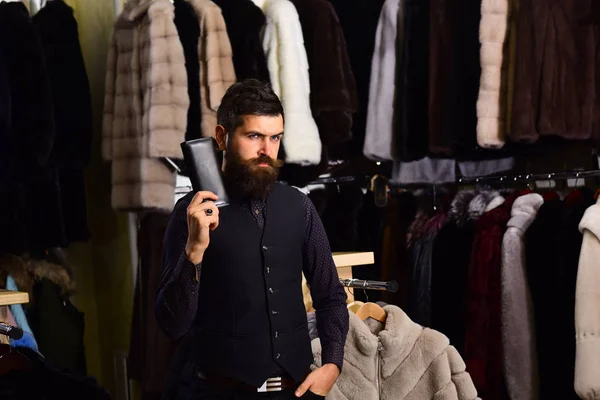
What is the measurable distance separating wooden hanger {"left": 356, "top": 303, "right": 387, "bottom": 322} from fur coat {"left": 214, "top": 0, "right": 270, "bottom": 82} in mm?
1533

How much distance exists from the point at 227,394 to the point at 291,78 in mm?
1995

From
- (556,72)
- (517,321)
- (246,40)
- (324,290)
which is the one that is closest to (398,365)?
(324,290)

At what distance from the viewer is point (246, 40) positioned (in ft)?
11.5

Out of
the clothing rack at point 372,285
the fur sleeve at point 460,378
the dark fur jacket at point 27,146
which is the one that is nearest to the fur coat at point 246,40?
the dark fur jacket at point 27,146

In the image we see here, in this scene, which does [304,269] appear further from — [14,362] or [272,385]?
[14,362]

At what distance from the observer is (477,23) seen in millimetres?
3506

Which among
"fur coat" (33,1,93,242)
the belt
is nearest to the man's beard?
the belt

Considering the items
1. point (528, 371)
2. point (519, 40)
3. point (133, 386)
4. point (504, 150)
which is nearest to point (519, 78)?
point (519, 40)

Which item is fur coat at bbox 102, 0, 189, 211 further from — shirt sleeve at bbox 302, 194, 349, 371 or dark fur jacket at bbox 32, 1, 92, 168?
shirt sleeve at bbox 302, 194, 349, 371

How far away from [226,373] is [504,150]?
7.73ft

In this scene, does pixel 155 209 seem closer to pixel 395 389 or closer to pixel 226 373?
pixel 395 389

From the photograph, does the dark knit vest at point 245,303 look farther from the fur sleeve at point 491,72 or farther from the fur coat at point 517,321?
the fur sleeve at point 491,72

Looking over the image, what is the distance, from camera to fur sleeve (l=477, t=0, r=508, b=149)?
11.1 ft

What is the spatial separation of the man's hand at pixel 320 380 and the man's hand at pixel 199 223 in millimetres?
376
